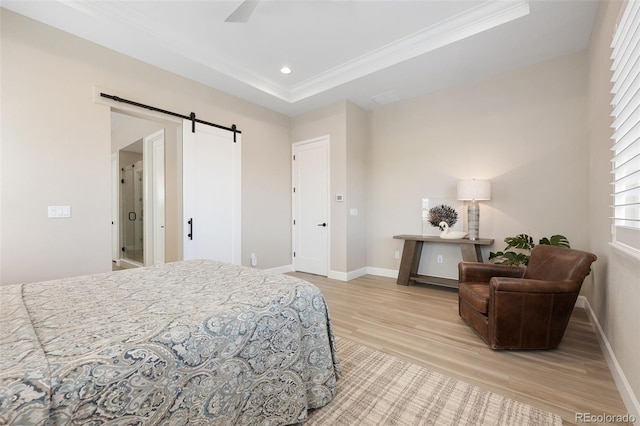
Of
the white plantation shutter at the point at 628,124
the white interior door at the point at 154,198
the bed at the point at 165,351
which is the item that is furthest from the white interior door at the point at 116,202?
the white plantation shutter at the point at 628,124

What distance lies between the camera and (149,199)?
4949 mm

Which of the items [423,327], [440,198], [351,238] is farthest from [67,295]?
[440,198]

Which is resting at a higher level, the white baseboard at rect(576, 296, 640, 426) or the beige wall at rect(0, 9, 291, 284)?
the beige wall at rect(0, 9, 291, 284)

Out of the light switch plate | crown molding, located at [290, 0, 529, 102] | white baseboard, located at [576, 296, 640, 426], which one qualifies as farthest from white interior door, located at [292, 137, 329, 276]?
white baseboard, located at [576, 296, 640, 426]

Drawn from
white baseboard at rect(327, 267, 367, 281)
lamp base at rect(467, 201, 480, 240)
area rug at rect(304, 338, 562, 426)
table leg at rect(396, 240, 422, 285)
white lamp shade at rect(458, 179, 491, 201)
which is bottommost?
area rug at rect(304, 338, 562, 426)

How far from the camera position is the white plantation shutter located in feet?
4.79

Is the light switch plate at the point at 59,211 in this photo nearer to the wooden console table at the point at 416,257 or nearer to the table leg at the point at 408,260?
the wooden console table at the point at 416,257

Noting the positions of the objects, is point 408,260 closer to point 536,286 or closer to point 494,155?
point 494,155

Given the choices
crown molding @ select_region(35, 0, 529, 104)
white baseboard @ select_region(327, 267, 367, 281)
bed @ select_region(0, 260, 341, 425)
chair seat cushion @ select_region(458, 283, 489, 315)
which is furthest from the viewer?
white baseboard @ select_region(327, 267, 367, 281)

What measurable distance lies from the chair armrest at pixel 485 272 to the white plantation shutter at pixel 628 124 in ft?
3.33

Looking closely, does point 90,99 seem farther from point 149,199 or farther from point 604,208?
point 604,208

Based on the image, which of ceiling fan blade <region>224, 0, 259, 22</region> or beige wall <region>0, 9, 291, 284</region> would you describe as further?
beige wall <region>0, 9, 291, 284</region>

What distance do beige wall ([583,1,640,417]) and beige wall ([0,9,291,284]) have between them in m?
4.32

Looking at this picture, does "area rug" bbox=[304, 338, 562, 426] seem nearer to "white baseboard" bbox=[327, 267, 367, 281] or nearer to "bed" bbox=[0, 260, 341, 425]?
"bed" bbox=[0, 260, 341, 425]
